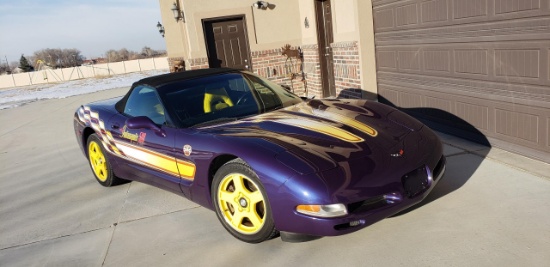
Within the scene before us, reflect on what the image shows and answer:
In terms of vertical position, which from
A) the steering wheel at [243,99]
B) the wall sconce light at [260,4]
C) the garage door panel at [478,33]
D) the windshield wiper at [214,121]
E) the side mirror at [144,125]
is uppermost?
the wall sconce light at [260,4]

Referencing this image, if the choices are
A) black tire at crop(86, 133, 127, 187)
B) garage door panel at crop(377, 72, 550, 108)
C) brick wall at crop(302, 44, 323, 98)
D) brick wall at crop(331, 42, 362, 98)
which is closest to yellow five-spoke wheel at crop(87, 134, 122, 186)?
black tire at crop(86, 133, 127, 187)

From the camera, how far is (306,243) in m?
3.28

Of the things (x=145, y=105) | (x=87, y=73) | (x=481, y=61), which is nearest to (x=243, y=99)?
(x=145, y=105)

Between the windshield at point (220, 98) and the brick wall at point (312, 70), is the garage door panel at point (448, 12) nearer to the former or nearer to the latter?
the windshield at point (220, 98)

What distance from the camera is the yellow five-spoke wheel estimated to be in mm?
5141

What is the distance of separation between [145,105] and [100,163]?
4.02ft

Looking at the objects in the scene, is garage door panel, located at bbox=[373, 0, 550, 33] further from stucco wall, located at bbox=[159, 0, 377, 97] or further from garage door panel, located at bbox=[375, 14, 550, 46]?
stucco wall, located at bbox=[159, 0, 377, 97]

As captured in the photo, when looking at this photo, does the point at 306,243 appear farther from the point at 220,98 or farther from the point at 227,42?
the point at 227,42

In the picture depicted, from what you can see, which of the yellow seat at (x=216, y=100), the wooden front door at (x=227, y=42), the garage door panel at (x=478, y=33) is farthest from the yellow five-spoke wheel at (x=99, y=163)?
the wooden front door at (x=227, y=42)

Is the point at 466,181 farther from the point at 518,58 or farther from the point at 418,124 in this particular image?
the point at 518,58

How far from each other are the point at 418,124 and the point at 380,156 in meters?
0.84

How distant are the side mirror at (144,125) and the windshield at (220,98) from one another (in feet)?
0.58

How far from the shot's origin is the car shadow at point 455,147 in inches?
156

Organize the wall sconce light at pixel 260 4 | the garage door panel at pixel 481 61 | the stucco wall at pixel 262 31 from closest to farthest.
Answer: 1. the garage door panel at pixel 481 61
2. the stucco wall at pixel 262 31
3. the wall sconce light at pixel 260 4
